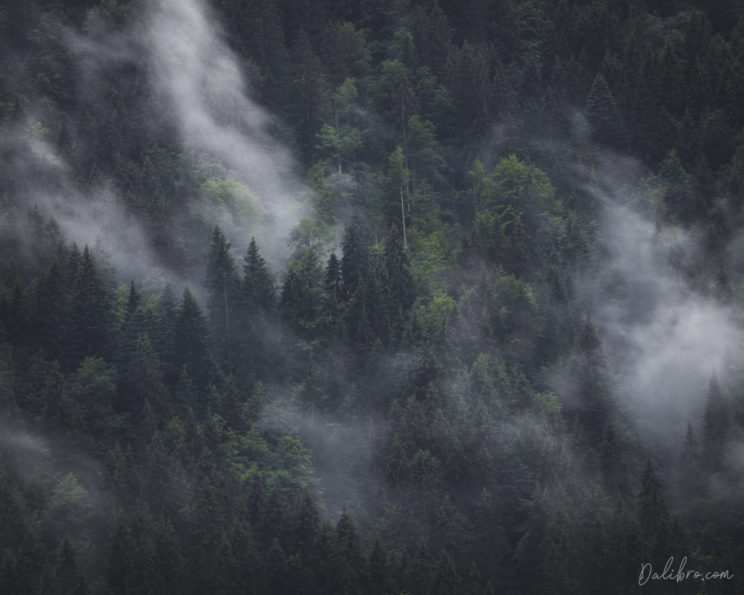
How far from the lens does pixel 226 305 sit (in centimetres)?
9550

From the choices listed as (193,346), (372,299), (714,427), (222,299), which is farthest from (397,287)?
(714,427)

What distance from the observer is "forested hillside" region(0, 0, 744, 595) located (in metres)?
80.4

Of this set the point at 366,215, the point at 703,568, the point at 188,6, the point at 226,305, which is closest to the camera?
the point at 703,568

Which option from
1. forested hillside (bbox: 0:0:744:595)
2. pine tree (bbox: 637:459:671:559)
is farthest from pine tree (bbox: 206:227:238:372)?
pine tree (bbox: 637:459:671:559)

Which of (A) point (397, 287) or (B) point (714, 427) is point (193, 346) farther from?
(B) point (714, 427)

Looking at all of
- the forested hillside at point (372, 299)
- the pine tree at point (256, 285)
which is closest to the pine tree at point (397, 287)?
the forested hillside at point (372, 299)

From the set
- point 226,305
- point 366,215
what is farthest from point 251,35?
point 226,305

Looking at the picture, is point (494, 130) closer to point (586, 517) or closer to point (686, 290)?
point (686, 290)

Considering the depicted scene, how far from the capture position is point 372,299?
96062 millimetres

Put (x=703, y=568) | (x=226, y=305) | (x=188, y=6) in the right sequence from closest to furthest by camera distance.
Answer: (x=703, y=568) → (x=226, y=305) → (x=188, y=6)

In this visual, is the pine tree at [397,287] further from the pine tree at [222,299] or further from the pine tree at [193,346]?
the pine tree at [193,346]

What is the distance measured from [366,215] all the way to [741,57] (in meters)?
38.5

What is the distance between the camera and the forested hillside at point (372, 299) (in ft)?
264

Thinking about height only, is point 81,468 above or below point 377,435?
below
